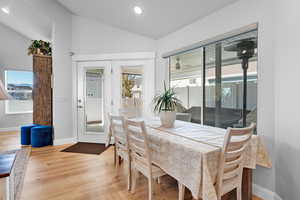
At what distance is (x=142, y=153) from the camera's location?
166 cm

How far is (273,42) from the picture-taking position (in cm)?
169

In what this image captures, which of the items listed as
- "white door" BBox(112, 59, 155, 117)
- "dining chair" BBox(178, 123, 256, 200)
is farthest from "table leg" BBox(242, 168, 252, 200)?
"white door" BBox(112, 59, 155, 117)

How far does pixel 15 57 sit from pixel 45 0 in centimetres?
305

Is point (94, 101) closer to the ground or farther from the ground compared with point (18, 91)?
closer to the ground

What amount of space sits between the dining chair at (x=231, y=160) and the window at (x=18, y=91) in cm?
630

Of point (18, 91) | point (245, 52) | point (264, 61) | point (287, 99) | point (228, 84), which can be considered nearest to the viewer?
point (287, 99)

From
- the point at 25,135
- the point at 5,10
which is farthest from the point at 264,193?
the point at 5,10

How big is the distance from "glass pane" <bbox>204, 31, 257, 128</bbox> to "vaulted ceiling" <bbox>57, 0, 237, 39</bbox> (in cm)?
58

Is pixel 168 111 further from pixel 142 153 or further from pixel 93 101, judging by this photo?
pixel 93 101

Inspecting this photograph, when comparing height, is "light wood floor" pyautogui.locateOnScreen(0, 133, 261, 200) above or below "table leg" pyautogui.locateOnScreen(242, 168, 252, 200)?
below

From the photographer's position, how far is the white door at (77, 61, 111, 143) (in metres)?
3.93

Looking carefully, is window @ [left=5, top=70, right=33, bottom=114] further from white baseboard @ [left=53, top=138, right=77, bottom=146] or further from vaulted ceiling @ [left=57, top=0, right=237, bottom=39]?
vaulted ceiling @ [left=57, top=0, right=237, bottom=39]

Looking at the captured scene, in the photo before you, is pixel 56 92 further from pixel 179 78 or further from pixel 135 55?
pixel 179 78

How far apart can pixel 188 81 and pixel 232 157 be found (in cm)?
195
